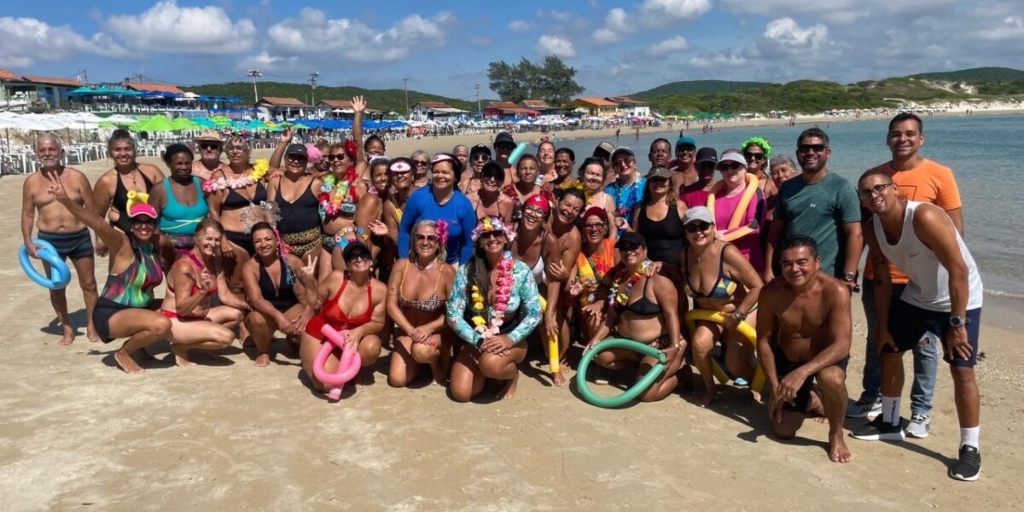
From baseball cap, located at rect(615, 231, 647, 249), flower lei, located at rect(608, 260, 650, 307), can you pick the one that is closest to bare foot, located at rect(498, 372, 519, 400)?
flower lei, located at rect(608, 260, 650, 307)

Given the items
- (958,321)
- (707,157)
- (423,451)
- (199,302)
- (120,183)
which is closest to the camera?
(958,321)

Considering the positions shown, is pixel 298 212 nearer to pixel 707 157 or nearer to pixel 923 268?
pixel 707 157

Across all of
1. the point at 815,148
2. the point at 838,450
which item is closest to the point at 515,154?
the point at 815,148

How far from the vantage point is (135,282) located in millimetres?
5449

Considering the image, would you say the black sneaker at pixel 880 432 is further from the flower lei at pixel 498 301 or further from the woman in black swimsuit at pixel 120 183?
the woman in black swimsuit at pixel 120 183

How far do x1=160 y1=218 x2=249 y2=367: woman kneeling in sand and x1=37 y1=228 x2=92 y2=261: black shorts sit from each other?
1.40m

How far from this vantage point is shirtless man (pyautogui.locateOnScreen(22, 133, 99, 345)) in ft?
19.1

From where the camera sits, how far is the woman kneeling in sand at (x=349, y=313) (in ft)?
16.8

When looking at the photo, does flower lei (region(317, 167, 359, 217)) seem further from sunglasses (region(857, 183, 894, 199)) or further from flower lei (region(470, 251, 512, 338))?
sunglasses (region(857, 183, 894, 199))

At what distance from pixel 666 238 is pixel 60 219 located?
559cm

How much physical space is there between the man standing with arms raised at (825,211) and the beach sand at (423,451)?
1.20m

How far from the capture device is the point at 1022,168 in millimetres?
26078

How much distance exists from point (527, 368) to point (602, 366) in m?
0.69

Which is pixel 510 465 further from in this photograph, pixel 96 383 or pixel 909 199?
pixel 96 383
